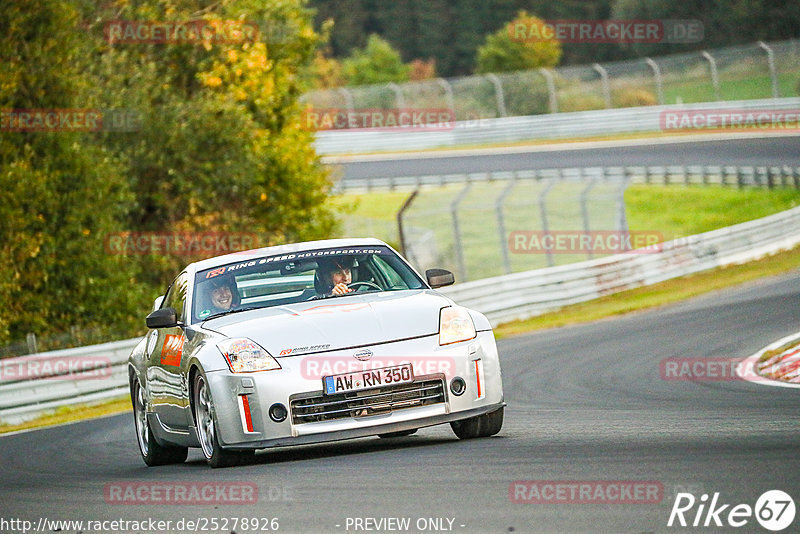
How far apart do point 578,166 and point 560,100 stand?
8.68m

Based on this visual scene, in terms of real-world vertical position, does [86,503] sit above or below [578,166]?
above

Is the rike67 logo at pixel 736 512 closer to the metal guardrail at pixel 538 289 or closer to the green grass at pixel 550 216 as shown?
the metal guardrail at pixel 538 289

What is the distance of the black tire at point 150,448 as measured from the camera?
9617mm

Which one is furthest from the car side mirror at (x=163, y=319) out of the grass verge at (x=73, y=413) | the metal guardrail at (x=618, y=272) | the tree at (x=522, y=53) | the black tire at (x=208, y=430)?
the tree at (x=522, y=53)

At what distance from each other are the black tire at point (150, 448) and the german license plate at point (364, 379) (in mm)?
2341

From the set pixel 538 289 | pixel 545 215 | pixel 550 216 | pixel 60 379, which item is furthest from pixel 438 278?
pixel 550 216

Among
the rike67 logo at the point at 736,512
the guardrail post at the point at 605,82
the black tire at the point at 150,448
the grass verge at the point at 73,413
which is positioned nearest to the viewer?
the rike67 logo at the point at 736,512

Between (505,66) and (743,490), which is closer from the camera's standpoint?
(743,490)

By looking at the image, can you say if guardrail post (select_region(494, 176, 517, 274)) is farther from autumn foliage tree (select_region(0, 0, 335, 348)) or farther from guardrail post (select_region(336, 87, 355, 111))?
guardrail post (select_region(336, 87, 355, 111))

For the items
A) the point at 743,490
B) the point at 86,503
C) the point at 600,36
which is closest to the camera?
the point at 743,490

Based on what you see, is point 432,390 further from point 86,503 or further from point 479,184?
point 479,184

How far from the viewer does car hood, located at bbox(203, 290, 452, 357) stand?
307 inches

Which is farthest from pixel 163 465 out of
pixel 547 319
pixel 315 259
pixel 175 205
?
pixel 175 205

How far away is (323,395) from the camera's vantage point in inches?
302
